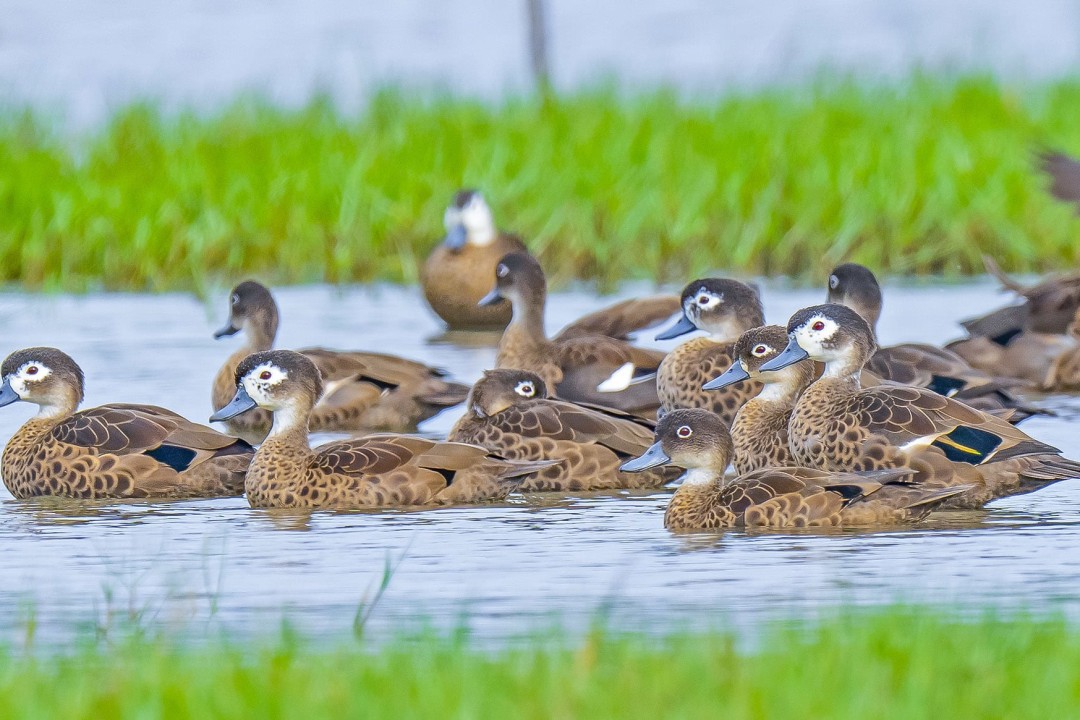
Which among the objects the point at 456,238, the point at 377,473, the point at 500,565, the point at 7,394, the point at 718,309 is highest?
the point at 456,238

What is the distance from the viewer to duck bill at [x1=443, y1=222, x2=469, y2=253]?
12719 mm

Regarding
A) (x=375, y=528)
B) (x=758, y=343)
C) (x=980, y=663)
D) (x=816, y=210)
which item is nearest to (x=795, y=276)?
(x=816, y=210)

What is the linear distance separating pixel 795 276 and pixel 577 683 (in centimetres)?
917

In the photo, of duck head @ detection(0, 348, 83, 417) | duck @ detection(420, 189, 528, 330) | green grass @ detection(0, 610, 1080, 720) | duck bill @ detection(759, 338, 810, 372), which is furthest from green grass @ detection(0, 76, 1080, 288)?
green grass @ detection(0, 610, 1080, 720)

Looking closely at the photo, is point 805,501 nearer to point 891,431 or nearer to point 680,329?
point 891,431

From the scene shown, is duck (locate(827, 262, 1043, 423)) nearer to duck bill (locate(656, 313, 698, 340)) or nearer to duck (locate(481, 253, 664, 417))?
duck bill (locate(656, 313, 698, 340))

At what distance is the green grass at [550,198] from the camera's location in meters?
13.5

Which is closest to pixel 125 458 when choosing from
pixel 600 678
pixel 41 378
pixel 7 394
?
pixel 41 378

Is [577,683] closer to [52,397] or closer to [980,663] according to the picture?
[980,663]

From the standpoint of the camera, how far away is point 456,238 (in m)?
12.8

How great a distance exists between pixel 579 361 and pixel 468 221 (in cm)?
321

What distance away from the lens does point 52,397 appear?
8461mm

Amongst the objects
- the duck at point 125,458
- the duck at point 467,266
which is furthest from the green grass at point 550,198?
Answer: the duck at point 125,458

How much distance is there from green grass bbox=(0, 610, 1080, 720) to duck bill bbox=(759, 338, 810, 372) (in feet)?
9.40
